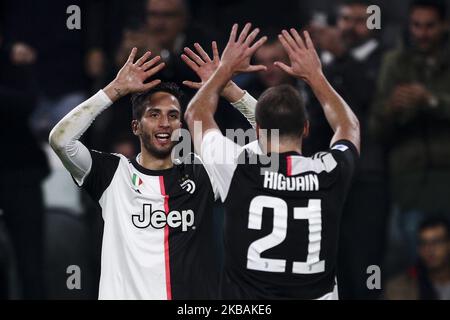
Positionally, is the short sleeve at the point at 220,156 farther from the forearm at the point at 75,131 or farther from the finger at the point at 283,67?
the forearm at the point at 75,131

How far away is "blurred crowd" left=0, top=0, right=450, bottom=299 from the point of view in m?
8.88

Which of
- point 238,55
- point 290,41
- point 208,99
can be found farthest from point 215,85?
point 290,41

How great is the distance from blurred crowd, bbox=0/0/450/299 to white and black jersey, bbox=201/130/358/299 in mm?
2828

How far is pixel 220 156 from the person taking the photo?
584cm

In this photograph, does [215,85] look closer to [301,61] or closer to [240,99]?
[301,61]

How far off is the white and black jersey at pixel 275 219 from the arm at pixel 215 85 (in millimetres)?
89

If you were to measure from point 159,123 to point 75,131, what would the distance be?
21.7 inches

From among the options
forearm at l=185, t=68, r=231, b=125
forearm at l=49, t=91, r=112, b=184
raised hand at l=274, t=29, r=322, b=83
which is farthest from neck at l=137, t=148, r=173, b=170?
raised hand at l=274, t=29, r=322, b=83

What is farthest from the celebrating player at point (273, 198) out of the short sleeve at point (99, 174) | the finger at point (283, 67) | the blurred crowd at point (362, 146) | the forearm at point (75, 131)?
the blurred crowd at point (362, 146)

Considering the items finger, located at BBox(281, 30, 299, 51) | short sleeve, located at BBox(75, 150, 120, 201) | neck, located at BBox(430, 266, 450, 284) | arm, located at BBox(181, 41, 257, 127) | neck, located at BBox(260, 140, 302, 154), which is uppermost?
finger, located at BBox(281, 30, 299, 51)

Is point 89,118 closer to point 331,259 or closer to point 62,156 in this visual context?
point 62,156

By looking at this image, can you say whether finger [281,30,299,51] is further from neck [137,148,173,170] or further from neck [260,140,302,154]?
neck [137,148,173,170]
